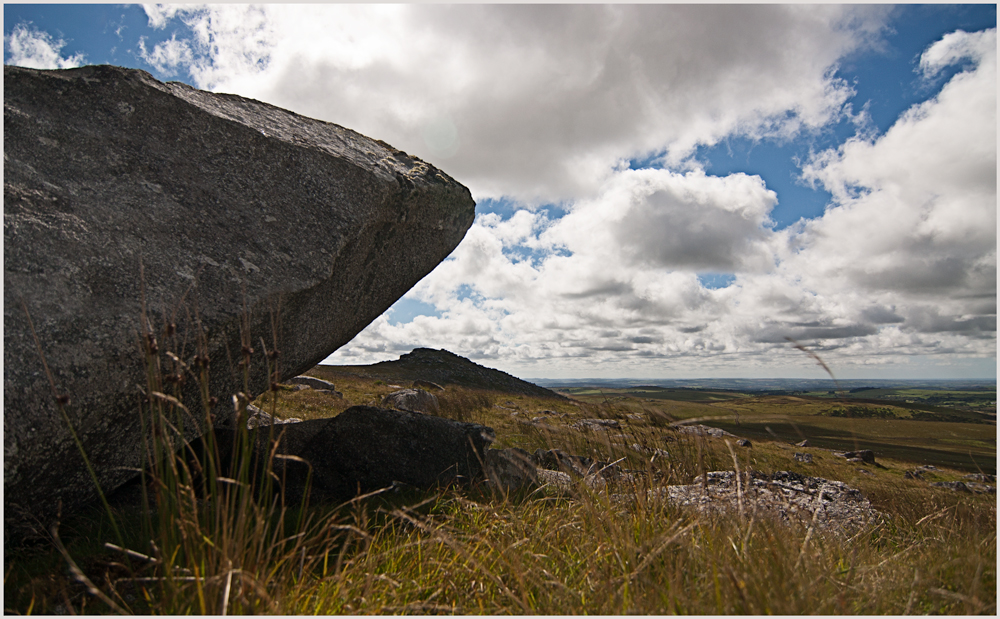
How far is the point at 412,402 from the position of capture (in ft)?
66.5

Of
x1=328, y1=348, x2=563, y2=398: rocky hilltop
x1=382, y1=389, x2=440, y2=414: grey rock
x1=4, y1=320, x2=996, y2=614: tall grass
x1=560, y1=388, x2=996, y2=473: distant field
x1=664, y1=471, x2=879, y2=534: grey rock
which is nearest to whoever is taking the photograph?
x1=4, y1=320, x2=996, y2=614: tall grass

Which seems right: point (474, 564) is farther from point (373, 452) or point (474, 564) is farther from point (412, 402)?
point (412, 402)

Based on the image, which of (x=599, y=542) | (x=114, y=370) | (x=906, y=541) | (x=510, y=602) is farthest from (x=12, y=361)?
(x=906, y=541)

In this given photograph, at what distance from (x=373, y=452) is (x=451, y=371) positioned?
80484 millimetres

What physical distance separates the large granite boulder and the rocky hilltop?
6797 centimetres

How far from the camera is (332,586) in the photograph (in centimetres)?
344

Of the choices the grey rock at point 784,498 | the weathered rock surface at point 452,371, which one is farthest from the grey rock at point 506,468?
the weathered rock surface at point 452,371

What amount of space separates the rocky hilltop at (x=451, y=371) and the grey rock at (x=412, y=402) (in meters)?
52.9

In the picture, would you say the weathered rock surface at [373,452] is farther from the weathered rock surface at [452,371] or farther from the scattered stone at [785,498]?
the weathered rock surface at [452,371]

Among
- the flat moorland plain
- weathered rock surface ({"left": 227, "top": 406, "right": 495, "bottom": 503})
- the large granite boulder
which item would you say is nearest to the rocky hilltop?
weathered rock surface ({"left": 227, "top": 406, "right": 495, "bottom": 503})

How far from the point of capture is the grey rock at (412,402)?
64.9 ft

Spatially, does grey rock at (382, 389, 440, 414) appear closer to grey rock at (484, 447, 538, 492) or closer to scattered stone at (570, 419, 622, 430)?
grey rock at (484, 447, 538, 492)

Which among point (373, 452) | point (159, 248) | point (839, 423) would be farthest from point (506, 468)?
point (839, 423)

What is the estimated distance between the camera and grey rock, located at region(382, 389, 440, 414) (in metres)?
19.8
